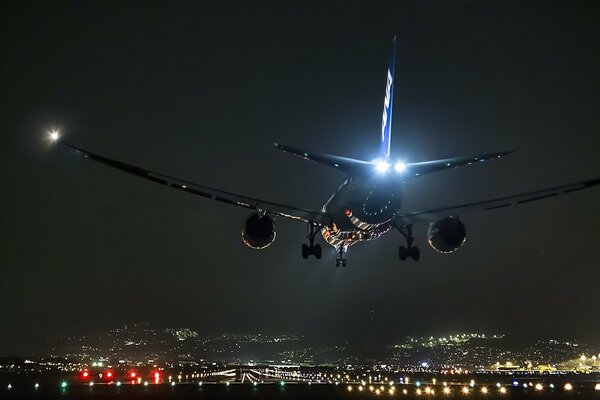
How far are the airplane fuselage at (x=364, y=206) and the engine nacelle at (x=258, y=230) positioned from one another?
3545 mm

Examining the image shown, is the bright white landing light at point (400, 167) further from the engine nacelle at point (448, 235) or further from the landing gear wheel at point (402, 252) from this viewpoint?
the landing gear wheel at point (402, 252)

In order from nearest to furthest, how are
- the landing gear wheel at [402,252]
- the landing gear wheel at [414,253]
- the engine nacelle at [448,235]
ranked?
the engine nacelle at [448,235], the landing gear wheel at [414,253], the landing gear wheel at [402,252]

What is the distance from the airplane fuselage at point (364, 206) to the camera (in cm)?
2856

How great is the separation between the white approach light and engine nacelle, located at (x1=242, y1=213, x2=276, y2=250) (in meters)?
8.56

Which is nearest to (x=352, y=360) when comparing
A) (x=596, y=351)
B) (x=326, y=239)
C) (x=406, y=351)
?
(x=406, y=351)

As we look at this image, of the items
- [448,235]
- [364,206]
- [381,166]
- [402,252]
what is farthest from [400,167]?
[402,252]

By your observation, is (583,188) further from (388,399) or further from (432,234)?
(388,399)

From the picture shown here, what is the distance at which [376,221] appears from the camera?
29734 mm

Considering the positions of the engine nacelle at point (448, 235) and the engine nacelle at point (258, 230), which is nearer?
the engine nacelle at point (258, 230)

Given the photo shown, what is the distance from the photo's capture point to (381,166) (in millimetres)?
28594

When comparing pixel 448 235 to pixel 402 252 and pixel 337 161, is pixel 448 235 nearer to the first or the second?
pixel 402 252

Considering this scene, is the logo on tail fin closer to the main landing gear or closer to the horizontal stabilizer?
the horizontal stabilizer

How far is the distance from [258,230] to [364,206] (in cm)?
780

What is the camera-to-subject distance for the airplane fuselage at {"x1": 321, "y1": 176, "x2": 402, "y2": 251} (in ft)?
93.7
